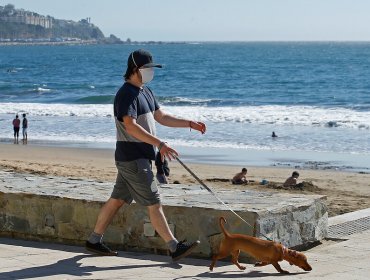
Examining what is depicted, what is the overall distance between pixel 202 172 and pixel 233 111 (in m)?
21.2

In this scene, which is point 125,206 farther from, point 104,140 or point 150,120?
point 104,140

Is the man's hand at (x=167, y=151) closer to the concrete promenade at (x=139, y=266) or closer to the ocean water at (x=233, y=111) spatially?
the concrete promenade at (x=139, y=266)

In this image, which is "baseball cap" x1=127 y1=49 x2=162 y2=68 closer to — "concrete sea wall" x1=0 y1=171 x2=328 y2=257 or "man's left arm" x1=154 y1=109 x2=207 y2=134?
"man's left arm" x1=154 y1=109 x2=207 y2=134

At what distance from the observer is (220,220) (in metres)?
6.75

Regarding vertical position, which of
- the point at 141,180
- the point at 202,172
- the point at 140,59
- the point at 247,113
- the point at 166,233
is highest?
the point at 140,59

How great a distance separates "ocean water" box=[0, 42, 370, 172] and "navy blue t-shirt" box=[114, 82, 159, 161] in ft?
50.0

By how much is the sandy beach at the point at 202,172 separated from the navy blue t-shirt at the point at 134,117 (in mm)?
7432

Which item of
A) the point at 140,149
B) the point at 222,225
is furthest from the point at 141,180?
the point at 222,225

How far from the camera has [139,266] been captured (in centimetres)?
665

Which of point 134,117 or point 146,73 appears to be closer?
point 134,117

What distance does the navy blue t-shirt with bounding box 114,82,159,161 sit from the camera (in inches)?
259

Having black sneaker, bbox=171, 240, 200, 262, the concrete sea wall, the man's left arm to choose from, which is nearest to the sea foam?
the concrete sea wall

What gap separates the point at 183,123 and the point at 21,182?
2269mm

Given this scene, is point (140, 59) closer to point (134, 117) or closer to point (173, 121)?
point (134, 117)
